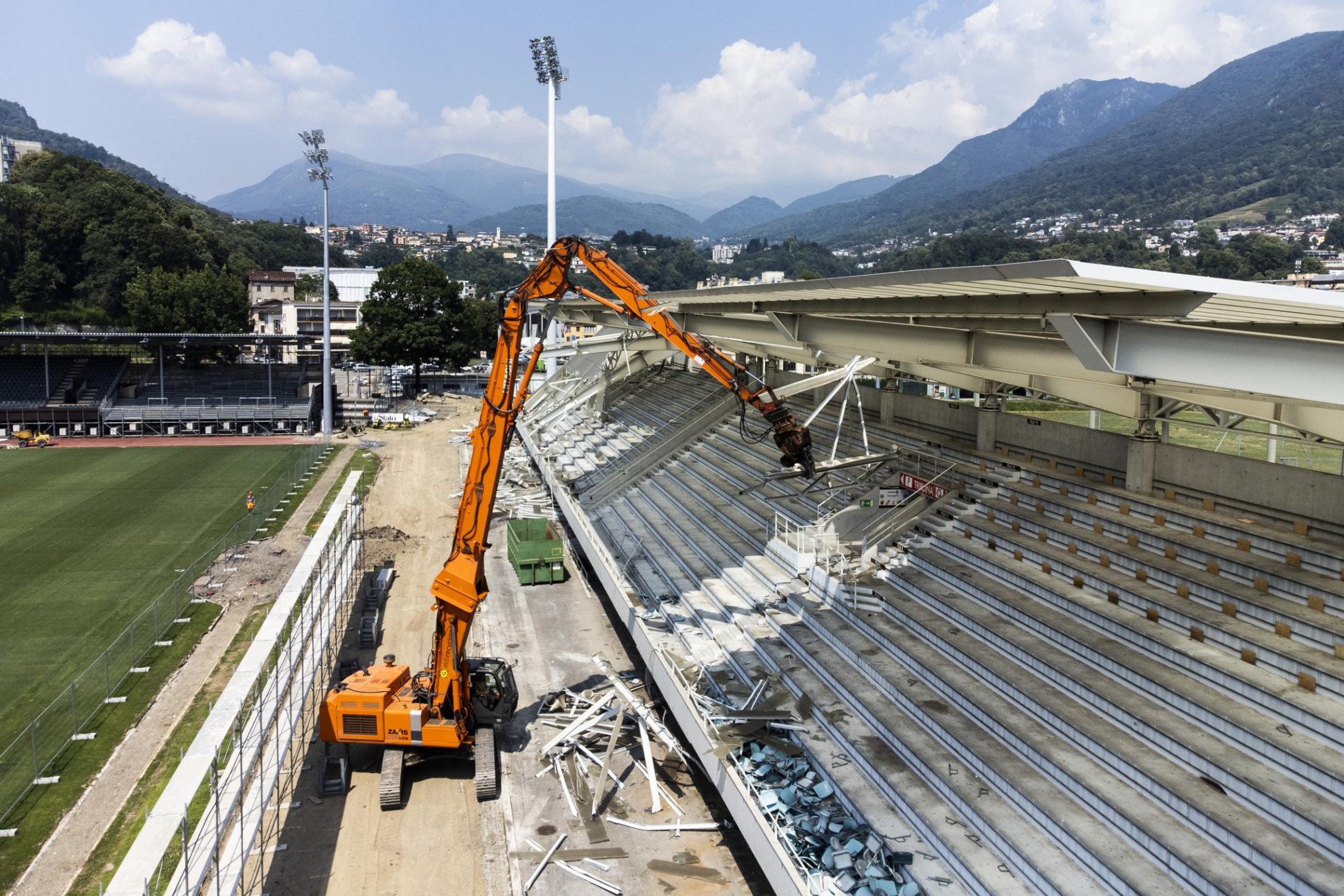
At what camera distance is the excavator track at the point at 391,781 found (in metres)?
11.1

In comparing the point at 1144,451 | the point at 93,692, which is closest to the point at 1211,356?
the point at 1144,451

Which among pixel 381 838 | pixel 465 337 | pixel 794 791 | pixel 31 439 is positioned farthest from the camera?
pixel 465 337

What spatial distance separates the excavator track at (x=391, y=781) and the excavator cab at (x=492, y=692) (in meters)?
1.09

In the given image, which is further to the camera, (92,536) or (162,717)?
(92,536)

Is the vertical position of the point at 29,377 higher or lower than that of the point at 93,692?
higher

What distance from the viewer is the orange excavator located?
11469 mm

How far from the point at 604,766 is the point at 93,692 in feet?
28.0

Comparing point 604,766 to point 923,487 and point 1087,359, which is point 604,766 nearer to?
point 923,487

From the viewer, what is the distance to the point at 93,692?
14281mm

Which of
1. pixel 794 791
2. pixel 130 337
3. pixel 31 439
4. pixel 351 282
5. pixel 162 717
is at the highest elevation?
pixel 351 282

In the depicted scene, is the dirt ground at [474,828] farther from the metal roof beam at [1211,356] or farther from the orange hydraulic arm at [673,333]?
the metal roof beam at [1211,356]

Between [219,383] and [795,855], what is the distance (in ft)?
158

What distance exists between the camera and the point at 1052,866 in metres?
7.38

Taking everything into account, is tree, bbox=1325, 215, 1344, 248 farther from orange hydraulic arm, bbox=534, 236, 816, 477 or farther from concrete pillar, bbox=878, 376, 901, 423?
orange hydraulic arm, bbox=534, 236, 816, 477
